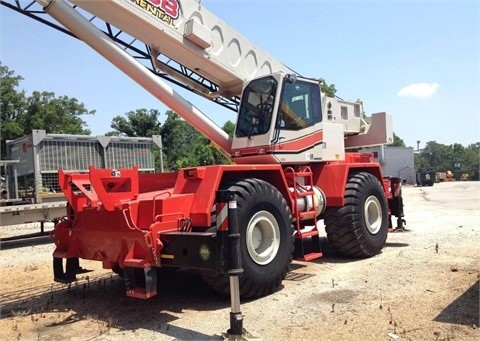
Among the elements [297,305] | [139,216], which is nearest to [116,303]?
[139,216]

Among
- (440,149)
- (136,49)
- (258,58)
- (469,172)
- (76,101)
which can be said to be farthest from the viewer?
(440,149)

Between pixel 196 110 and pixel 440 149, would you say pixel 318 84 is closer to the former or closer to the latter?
pixel 196 110

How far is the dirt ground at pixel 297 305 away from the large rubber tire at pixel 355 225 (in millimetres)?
241

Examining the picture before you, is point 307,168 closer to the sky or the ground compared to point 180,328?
closer to the sky

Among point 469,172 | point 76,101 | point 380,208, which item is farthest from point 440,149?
point 380,208

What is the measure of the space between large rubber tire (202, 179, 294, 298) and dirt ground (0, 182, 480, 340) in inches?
9.4

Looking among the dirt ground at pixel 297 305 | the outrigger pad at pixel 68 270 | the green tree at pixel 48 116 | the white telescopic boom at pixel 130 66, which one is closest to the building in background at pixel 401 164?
the green tree at pixel 48 116

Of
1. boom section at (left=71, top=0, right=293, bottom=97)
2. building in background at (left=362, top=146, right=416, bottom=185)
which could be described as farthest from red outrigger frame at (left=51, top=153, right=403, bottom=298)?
building in background at (left=362, top=146, right=416, bottom=185)

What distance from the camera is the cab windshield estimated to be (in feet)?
21.8

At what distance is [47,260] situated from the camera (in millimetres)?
9109

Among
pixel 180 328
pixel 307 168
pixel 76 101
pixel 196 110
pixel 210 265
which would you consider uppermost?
pixel 76 101

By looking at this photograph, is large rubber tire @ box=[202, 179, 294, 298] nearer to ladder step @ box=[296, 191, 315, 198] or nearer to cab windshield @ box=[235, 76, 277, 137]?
ladder step @ box=[296, 191, 315, 198]

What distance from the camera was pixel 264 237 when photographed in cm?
563

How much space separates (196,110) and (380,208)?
12.4 feet
